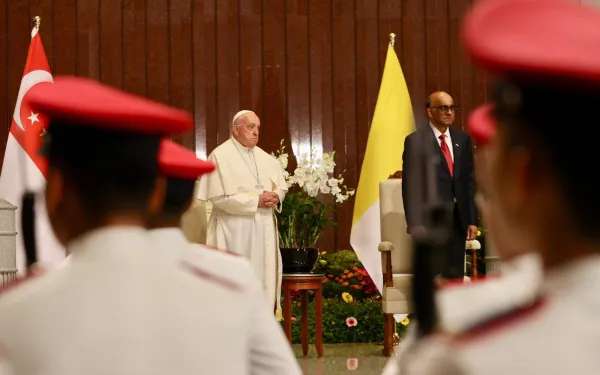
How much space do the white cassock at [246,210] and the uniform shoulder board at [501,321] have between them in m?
6.38

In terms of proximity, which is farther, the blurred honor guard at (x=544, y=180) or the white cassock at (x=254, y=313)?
the white cassock at (x=254, y=313)

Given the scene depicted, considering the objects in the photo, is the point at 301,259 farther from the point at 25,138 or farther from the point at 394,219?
the point at 25,138

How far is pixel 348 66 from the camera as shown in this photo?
370 inches

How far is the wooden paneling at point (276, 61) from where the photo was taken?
9.28 meters

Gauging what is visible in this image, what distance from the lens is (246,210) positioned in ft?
23.6

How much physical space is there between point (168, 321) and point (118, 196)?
0.16m

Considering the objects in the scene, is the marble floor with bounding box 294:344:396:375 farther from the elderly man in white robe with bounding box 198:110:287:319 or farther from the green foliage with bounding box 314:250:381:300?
the green foliage with bounding box 314:250:381:300

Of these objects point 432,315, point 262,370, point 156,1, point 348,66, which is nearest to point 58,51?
point 156,1

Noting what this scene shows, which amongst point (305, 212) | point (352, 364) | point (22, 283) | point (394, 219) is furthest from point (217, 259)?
point (305, 212)

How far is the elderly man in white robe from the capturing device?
7.22 m

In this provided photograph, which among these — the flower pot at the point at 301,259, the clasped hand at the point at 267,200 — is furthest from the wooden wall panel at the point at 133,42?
the flower pot at the point at 301,259

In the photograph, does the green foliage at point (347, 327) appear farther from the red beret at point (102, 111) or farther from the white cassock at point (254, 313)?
the red beret at point (102, 111)

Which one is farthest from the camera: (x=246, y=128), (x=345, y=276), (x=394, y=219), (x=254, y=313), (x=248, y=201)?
(x=345, y=276)

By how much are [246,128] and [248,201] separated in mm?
685
